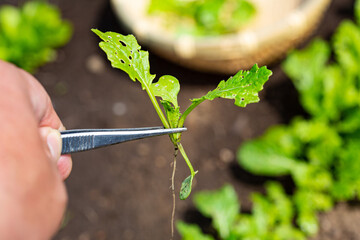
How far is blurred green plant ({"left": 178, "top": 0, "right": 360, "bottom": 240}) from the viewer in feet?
5.08

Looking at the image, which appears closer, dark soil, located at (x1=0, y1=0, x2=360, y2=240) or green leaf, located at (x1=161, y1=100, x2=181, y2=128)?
green leaf, located at (x1=161, y1=100, x2=181, y2=128)

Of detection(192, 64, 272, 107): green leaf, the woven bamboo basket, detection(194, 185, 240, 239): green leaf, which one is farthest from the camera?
the woven bamboo basket

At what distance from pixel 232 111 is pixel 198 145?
238 millimetres

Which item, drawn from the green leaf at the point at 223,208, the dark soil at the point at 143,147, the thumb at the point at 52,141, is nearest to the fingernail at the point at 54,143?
the thumb at the point at 52,141

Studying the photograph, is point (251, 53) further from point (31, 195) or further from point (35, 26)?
point (31, 195)

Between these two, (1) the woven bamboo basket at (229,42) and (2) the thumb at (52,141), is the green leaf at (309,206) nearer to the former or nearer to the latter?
(1) the woven bamboo basket at (229,42)

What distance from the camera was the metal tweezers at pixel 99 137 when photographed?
635mm

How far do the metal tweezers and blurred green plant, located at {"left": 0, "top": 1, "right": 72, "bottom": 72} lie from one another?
144 centimetres

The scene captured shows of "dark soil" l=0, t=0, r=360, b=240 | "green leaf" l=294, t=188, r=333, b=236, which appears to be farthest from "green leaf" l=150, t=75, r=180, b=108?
"green leaf" l=294, t=188, r=333, b=236

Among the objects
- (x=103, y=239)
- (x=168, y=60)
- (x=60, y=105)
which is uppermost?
(x=168, y=60)

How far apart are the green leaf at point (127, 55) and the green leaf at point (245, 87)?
0.11 m

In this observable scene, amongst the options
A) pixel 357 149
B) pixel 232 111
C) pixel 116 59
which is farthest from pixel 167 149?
pixel 116 59

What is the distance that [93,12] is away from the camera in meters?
2.36

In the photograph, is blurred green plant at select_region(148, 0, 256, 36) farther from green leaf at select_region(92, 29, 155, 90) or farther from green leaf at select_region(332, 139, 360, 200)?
green leaf at select_region(92, 29, 155, 90)
